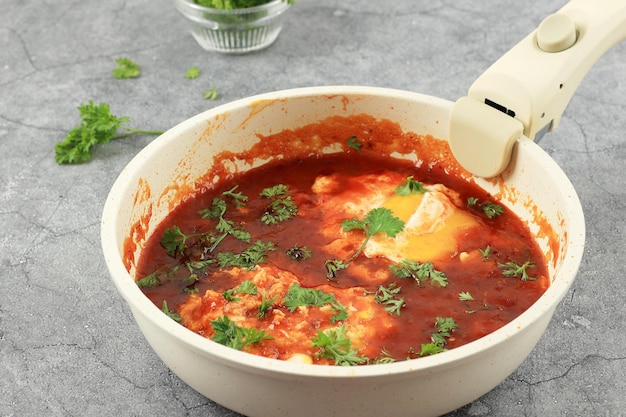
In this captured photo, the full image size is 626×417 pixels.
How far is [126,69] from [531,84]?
5.74ft

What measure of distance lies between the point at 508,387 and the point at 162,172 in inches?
42.4

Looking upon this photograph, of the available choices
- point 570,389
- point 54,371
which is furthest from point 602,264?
point 54,371

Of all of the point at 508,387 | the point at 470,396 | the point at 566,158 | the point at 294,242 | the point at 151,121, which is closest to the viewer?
the point at 470,396

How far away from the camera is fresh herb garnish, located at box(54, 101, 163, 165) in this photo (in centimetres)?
315

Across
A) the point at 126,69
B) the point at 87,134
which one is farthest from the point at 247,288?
the point at 126,69

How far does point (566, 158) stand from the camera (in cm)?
311

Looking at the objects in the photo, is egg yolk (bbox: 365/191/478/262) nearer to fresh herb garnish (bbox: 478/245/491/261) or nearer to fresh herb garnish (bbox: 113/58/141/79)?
fresh herb garnish (bbox: 478/245/491/261)

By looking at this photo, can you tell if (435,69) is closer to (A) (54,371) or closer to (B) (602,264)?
(B) (602,264)

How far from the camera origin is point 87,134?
3.15 metres

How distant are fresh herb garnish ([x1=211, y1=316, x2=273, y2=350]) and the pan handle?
830mm

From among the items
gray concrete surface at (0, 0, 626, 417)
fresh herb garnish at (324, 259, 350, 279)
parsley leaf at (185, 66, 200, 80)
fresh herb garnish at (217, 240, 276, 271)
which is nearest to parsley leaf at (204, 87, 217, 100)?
gray concrete surface at (0, 0, 626, 417)

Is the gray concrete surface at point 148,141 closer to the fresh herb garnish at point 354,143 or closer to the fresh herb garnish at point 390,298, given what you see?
the fresh herb garnish at point 390,298

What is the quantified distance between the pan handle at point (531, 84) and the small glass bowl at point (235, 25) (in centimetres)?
131

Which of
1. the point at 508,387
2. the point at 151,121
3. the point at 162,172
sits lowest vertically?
the point at 151,121
